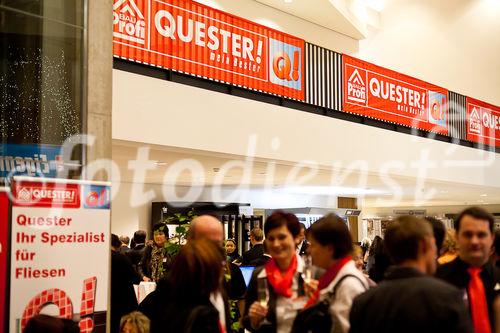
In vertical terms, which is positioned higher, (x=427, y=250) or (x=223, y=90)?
(x=223, y=90)

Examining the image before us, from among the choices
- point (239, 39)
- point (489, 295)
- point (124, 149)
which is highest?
point (239, 39)

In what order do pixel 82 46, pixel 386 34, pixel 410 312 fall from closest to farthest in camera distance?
pixel 410 312, pixel 82 46, pixel 386 34

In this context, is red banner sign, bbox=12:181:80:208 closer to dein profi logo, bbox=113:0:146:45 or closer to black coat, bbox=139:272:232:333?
black coat, bbox=139:272:232:333

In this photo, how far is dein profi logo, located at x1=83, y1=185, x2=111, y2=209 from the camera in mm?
3834

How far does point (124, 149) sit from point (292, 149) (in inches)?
107

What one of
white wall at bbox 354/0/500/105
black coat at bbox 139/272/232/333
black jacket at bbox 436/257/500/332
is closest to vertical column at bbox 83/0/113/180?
black coat at bbox 139/272/232/333

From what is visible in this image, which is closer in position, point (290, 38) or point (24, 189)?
point (24, 189)

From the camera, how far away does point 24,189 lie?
3545mm

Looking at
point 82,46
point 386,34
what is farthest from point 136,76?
point 386,34

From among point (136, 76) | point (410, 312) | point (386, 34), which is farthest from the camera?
point (386, 34)

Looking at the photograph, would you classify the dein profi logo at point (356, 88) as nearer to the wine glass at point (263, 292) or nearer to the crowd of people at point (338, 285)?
the crowd of people at point (338, 285)

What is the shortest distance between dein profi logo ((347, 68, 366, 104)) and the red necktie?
7.61 m

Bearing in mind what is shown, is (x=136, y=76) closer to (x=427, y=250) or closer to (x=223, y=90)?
(x=223, y=90)

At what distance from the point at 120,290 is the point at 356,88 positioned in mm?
6666
